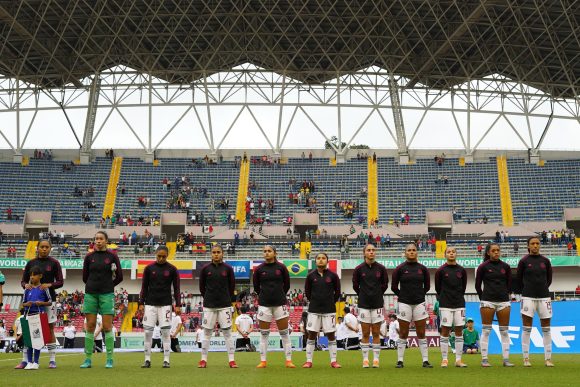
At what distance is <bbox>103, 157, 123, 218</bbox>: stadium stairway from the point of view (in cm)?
4909

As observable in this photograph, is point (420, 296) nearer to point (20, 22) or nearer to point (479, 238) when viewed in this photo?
point (479, 238)

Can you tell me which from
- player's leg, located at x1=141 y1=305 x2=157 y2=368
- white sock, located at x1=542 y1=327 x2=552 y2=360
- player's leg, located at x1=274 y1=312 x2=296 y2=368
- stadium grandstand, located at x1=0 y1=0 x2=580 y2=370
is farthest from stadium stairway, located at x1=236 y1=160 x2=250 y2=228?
white sock, located at x1=542 y1=327 x2=552 y2=360

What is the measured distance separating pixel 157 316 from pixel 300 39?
38580 mm

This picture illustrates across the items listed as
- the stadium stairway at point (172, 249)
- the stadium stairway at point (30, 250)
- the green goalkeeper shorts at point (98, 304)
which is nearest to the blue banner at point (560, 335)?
the green goalkeeper shorts at point (98, 304)

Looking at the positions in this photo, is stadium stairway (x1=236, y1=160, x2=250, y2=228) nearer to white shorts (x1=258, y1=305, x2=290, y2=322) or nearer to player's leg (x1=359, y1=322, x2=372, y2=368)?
white shorts (x1=258, y1=305, x2=290, y2=322)

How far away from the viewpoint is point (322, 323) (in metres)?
12.4

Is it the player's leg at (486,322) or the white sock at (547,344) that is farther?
the player's leg at (486,322)

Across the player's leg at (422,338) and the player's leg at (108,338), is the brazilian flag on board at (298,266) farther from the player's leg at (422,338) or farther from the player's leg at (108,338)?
the player's leg at (108,338)

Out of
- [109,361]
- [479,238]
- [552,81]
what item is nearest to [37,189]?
[479,238]

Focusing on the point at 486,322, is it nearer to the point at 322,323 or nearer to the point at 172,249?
the point at 322,323

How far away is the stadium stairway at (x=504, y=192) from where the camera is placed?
4772 cm

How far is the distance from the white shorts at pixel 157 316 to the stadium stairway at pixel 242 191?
34.8 meters

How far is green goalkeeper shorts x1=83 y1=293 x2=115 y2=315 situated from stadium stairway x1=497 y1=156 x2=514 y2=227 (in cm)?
3851

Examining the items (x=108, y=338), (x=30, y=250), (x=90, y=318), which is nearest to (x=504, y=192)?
(x=30, y=250)
